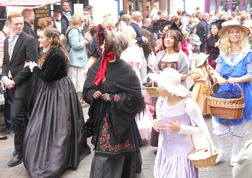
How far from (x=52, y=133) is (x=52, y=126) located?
3.4 inches

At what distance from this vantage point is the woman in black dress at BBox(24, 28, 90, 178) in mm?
5086

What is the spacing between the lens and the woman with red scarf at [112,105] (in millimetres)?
4215

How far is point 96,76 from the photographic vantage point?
4.30m

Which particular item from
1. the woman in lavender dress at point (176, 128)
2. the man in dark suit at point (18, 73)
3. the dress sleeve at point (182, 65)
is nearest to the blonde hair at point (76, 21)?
the man in dark suit at point (18, 73)

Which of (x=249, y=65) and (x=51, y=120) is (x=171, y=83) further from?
Result: (x=51, y=120)

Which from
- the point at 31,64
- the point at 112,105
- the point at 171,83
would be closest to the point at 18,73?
the point at 31,64

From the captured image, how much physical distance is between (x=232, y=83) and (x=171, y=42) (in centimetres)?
96

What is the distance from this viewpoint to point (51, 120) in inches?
205

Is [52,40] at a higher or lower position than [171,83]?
higher

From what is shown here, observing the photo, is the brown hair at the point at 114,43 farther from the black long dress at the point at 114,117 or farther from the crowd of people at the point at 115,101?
the black long dress at the point at 114,117

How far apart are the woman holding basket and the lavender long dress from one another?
1.40 m

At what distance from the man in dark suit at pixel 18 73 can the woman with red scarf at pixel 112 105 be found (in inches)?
56.5

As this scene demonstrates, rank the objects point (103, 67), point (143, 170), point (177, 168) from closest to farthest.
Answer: point (177, 168) → point (103, 67) → point (143, 170)

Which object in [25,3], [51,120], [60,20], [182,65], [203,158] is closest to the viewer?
[203,158]
